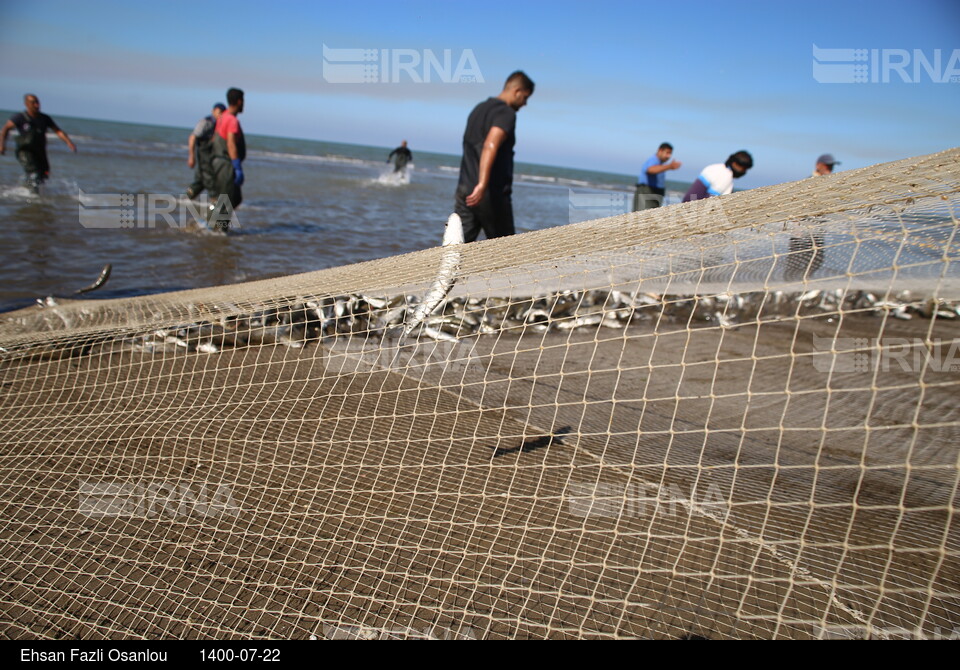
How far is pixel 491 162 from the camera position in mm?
3730

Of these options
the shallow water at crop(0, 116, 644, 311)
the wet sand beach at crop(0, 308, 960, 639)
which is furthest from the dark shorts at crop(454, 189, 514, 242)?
the shallow water at crop(0, 116, 644, 311)

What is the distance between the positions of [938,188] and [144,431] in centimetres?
A: 316

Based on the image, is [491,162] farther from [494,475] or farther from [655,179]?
[655,179]

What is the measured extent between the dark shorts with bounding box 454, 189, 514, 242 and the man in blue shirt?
3287 mm

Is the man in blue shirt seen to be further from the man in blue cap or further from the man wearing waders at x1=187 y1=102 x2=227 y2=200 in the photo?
the man wearing waders at x1=187 y1=102 x2=227 y2=200

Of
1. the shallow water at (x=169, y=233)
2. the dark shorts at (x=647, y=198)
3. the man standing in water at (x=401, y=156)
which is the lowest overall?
the shallow water at (x=169, y=233)

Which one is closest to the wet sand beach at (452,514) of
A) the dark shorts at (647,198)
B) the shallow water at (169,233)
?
the shallow water at (169,233)

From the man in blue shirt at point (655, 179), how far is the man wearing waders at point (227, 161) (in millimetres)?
5020

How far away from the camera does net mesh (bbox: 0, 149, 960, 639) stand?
1.61 meters

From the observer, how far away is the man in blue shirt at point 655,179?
22.6ft

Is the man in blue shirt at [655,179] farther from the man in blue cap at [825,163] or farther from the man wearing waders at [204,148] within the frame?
the man wearing waders at [204,148]

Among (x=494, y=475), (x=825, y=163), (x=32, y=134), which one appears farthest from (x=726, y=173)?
(x=32, y=134)

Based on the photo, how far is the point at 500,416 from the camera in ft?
9.28

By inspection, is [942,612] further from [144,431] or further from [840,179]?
[144,431]
